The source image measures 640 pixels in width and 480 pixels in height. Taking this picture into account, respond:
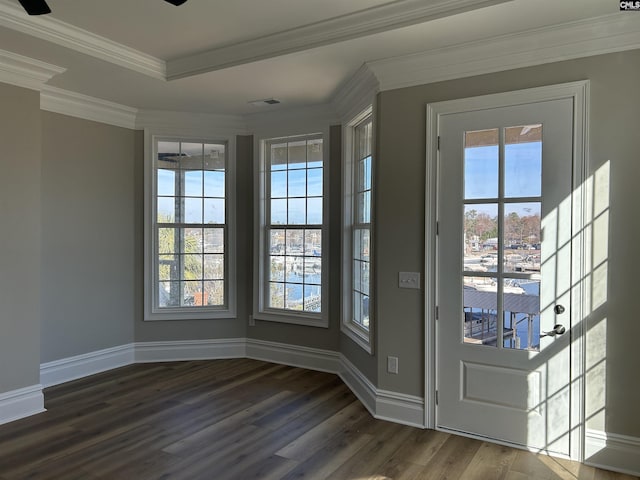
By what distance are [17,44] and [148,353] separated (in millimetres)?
3191

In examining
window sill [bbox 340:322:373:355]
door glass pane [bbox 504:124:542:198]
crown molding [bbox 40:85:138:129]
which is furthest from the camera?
crown molding [bbox 40:85:138:129]

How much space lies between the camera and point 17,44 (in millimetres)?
3191

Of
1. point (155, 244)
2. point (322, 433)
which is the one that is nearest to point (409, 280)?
point (322, 433)

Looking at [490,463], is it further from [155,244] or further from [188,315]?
[155,244]

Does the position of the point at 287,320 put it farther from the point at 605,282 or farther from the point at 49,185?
the point at 605,282

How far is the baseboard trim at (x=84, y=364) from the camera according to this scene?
14.0 ft

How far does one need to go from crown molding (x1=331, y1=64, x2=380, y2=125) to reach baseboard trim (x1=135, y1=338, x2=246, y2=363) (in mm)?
2729

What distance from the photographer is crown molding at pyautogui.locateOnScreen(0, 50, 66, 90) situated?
11.1 ft

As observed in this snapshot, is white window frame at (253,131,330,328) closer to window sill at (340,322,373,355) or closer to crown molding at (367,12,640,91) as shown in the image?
window sill at (340,322,373,355)

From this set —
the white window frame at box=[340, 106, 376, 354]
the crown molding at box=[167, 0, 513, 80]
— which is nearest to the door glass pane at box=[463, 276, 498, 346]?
the white window frame at box=[340, 106, 376, 354]

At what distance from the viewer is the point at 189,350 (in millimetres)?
5129

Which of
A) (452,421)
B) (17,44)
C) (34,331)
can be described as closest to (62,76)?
(17,44)

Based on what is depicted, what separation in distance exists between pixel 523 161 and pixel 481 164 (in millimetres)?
268

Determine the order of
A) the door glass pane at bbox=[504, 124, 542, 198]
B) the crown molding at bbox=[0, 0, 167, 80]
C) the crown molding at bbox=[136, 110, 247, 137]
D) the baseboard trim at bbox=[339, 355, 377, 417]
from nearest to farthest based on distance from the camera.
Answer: the crown molding at bbox=[0, 0, 167, 80] < the door glass pane at bbox=[504, 124, 542, 198] < the baseboard trim at bbox=[339, 355, 377, 417] < the crown molding at bbox=[136, 110, 247, 137]
